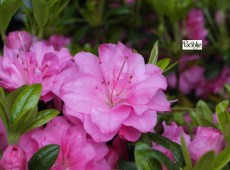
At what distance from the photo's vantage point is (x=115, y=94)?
812 mm

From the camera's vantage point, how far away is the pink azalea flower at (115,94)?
0.74 m

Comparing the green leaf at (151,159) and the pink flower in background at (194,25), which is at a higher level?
the green leaf at (151,159)

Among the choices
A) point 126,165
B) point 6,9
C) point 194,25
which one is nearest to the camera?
point 126,165

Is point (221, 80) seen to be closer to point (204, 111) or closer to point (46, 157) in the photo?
point (204, 111)

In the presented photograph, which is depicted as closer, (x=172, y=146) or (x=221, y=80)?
(x=172, y=146)

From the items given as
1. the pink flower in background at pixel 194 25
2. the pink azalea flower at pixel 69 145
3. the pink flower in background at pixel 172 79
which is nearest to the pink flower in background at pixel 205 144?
the pink azalea flower at pixel 69 145

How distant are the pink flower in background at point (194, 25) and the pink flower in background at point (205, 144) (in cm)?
136

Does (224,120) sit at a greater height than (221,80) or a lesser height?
greater

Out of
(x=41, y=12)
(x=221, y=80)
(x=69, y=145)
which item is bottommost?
(x=221, y=80)

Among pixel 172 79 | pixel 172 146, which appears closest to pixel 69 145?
pixel 172 146

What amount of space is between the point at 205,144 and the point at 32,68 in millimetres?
312

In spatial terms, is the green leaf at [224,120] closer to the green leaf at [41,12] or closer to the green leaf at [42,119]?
the green leaf at [42,119]

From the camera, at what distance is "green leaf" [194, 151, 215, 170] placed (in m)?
0.68

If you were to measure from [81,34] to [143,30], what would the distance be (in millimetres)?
321
